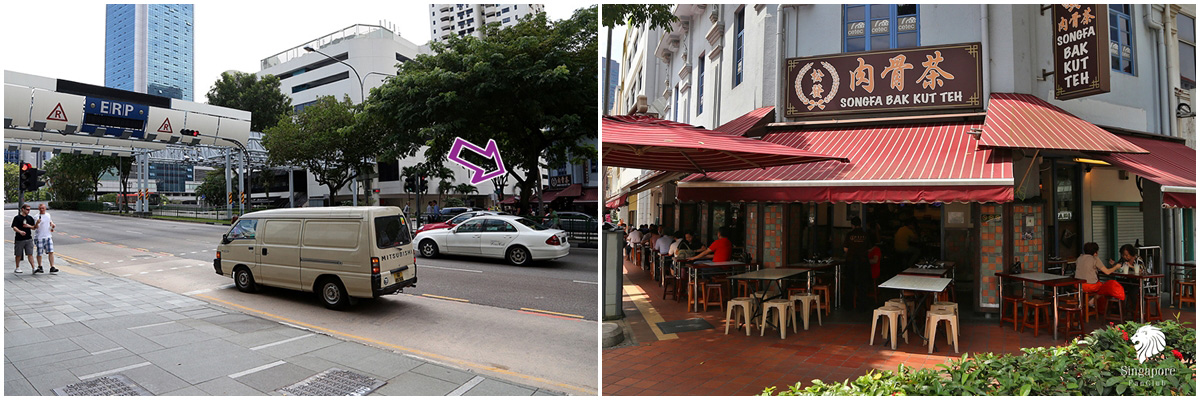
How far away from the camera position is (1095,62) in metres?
6.27

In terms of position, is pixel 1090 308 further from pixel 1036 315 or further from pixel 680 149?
pixel 680 149

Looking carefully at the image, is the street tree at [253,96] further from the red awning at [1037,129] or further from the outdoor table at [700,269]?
the red awning at [1037,129]

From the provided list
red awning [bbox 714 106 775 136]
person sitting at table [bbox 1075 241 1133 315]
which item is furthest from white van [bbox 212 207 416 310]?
person sitting at table [bbox 1075 241 1133 315]

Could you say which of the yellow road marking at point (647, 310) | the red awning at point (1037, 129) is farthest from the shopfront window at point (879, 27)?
the yellow road marking at point (647, 310)

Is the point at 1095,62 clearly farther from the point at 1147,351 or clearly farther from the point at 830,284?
the point at 1147,351

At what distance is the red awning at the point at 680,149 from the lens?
389cm

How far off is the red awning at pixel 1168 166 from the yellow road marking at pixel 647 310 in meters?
4.18

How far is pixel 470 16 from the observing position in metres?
2.99

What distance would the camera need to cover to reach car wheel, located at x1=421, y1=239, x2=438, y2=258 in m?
4.22

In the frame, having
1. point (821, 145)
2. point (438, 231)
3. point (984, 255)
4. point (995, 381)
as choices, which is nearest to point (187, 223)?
point (438, 231)

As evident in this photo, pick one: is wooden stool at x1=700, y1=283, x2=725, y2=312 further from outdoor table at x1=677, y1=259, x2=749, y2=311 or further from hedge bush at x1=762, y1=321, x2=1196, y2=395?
hedge bush at x1=762, y1=321, x2=1196, y2=395

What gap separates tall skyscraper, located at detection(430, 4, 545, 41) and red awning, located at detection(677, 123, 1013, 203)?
2.60 metres

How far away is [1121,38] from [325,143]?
923cm

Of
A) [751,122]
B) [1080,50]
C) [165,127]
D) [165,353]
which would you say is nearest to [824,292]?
[751,122]
